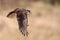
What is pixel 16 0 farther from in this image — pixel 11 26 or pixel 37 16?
pixel 11 26

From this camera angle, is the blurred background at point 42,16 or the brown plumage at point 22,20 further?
the blurred background at point 42,16

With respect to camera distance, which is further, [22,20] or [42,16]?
[42,16]

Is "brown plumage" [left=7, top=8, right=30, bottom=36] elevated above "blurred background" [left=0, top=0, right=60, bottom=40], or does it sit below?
above

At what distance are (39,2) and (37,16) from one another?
59.2 inches

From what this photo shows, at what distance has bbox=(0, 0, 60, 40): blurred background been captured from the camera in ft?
14.7

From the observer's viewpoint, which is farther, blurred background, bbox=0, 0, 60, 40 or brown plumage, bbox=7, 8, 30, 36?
blurred background, bbox=0, 0, 60, 40

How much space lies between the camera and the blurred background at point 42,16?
4477 millimetres

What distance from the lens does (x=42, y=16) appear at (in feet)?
20.5

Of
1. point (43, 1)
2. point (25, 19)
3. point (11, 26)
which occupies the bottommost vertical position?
point (43, 1)

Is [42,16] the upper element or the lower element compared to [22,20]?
lower

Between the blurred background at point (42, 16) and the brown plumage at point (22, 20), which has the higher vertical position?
the brown plumage at point (22, 20)

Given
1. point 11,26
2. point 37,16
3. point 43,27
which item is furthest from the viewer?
point 37,16

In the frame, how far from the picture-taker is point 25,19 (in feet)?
4.09

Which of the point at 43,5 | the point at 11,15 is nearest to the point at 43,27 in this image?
the point at 43,5
